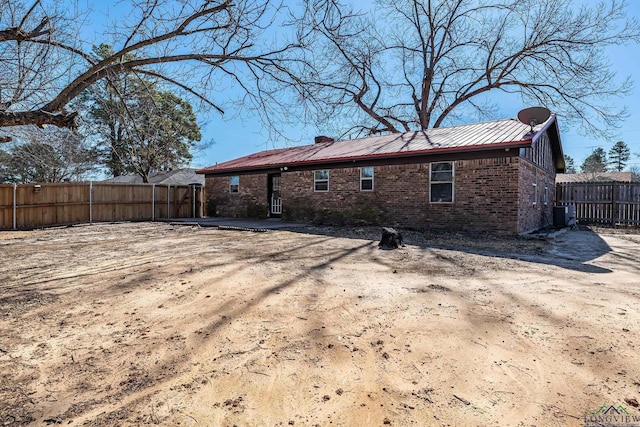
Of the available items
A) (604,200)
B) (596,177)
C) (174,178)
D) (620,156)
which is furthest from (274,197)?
(620,156)

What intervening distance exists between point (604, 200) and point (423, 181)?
9540mm

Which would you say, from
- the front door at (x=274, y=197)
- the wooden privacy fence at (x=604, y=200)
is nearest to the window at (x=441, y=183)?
the front door at (x=274, y=197)

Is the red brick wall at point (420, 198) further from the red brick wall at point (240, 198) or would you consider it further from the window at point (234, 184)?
the window at point (234, 184)

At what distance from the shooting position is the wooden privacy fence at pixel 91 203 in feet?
40.7

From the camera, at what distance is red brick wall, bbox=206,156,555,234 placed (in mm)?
9828

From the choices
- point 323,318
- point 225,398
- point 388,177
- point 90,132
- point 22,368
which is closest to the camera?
point 225,398

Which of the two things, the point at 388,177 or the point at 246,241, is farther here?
the point at 388,177

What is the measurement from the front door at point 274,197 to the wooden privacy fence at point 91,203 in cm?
510

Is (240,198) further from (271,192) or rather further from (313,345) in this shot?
(313,345)

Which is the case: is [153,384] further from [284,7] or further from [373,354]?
[284,7]

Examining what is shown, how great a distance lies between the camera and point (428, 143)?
11.8 meters

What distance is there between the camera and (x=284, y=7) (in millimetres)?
4742

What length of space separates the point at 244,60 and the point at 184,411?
433cm

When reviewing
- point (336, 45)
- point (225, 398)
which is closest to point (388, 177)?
point (336, 45)
